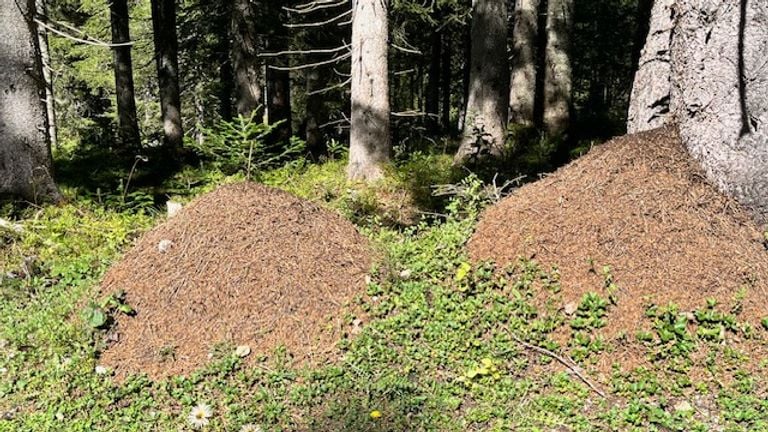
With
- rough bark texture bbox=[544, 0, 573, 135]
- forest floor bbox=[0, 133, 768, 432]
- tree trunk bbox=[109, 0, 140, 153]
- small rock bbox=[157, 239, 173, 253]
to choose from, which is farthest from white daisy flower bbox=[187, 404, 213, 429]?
tree trunk bbox=[109, 0, 140, 153]

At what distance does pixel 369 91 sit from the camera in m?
8.59

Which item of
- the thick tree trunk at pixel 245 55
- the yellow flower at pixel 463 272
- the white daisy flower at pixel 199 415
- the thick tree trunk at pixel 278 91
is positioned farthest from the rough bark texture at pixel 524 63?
the white daisy flower at pixel 199 415

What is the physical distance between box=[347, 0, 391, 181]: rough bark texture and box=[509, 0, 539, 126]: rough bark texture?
388 centimetres

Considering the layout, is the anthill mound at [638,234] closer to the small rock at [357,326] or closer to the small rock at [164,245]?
the small rock at [357,326]

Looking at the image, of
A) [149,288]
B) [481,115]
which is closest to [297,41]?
[481,115]

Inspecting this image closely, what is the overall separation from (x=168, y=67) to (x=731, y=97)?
11.3 m

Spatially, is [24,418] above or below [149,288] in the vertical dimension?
below

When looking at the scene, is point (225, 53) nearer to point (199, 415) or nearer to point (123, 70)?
point (123, 70)

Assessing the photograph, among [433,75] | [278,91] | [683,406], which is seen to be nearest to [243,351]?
[683,406]

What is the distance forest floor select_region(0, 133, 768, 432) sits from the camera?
3.36 metres

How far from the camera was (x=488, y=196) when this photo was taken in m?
5.61

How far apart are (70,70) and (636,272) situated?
2090cm

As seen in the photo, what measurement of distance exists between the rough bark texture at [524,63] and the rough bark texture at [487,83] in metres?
1.93

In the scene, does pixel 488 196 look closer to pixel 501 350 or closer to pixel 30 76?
pixel 501 350
